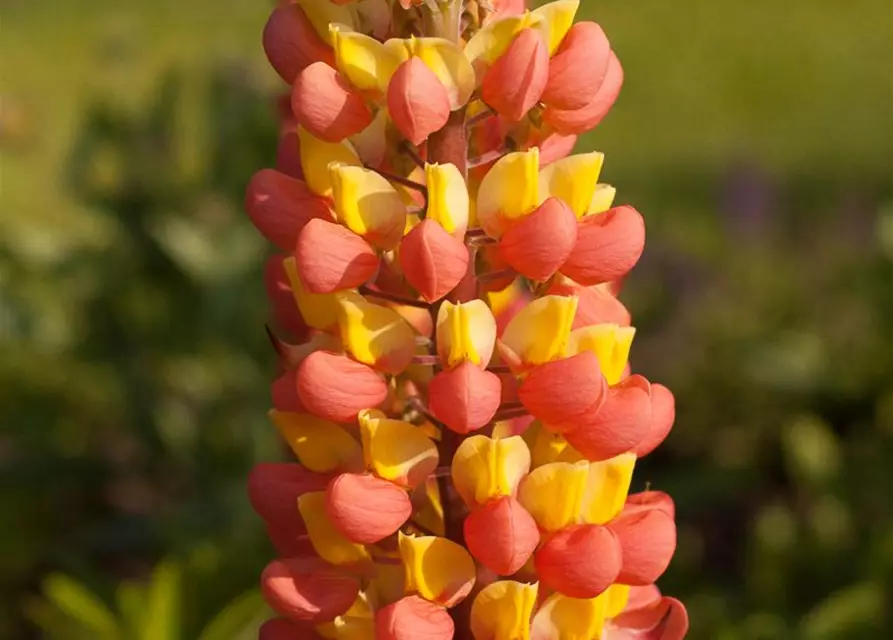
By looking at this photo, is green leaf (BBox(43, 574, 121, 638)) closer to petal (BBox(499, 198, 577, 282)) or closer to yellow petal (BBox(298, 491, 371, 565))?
yellow petal (BBox(298, 491, 371, 565))

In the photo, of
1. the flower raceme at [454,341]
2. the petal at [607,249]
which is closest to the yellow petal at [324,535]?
the flower raceme at [454,341]

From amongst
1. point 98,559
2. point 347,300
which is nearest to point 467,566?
point 347,300

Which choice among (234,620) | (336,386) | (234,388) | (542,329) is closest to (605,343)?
(542,329)

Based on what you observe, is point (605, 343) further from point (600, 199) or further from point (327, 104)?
point (327, 104)

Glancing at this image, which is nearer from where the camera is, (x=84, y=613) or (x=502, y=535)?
(x=502, y=535)

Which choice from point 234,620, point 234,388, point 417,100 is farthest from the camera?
point 234,388

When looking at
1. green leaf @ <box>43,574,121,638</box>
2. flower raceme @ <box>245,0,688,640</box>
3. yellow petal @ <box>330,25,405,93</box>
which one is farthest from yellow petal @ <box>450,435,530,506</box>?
green leaf @ <box>43,574,121,638</box>
